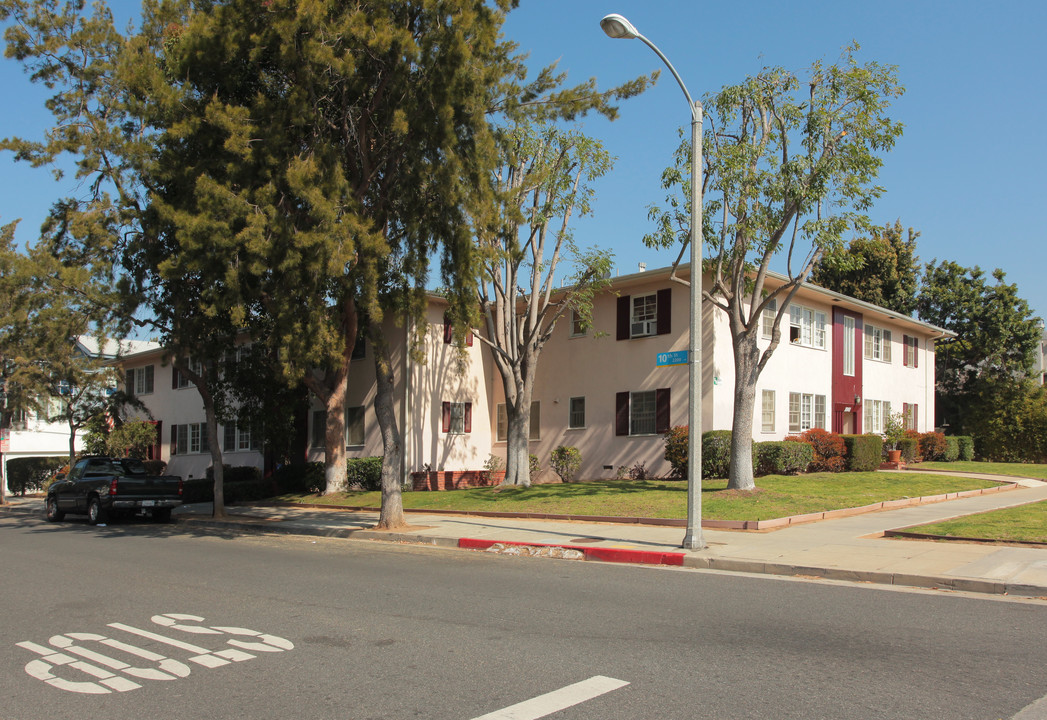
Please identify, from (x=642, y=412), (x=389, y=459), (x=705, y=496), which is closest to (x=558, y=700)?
(x=389, y=459)

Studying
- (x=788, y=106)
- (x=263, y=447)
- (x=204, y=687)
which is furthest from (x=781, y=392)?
(x=204, y=687)

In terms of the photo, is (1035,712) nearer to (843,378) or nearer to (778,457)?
(778,457)

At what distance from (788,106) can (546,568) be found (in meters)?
11.3

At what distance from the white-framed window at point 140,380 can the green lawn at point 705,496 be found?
20.0m

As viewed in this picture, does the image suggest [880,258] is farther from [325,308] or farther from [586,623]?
[586,623]

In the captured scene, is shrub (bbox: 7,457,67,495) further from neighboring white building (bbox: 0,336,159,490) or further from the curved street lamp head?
the curved street lamp head

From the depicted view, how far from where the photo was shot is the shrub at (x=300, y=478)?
28.4m

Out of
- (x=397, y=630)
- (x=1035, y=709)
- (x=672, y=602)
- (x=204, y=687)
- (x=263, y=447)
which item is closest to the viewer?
(x=1035, y=709)

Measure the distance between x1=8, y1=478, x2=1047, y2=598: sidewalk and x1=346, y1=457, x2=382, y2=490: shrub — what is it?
21.3 ft

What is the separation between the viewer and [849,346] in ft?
Answer: 100

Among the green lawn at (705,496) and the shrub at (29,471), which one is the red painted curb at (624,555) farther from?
the shrub at (29,471)

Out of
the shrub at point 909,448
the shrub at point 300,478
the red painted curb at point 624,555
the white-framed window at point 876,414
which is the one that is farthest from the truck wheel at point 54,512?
the shrub at point 909,448

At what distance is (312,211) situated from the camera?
14641mm

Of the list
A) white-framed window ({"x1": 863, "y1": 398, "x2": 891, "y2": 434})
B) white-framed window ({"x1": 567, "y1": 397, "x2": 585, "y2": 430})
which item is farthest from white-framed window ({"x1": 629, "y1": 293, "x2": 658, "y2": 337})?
white-framed window ({"x1": 863, "y1": 398, "x2": 891, "y2": 434})
